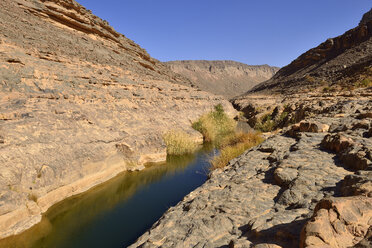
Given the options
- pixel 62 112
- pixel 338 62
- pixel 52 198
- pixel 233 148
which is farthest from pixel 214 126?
pixel 338 62

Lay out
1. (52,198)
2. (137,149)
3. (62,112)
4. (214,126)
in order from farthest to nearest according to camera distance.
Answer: (214,126) → (137,149) → (62,112) → (52,198)

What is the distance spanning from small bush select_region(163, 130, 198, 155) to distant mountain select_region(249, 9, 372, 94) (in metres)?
18.6

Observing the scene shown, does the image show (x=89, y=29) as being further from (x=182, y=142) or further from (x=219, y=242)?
(x=219, y=242)

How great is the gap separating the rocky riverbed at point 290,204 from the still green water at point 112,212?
6.56 ft

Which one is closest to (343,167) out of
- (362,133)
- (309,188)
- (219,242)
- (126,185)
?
(309,188)

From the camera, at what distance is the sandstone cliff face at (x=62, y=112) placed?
5305mm

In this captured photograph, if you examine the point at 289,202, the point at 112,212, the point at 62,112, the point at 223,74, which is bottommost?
the point at 112,212

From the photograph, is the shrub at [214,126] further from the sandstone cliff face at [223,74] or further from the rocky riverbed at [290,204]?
the sandstone cliff face at [223,74]

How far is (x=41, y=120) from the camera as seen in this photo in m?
6.56

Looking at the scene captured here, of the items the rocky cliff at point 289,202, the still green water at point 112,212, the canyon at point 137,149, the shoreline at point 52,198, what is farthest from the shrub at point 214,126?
the rocky cliff at point 289,202

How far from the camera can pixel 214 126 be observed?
48.8 ft

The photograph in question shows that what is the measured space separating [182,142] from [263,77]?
123m

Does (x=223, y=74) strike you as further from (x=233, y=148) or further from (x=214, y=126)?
(x=233, y=148)

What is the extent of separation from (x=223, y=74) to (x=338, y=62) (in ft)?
251
